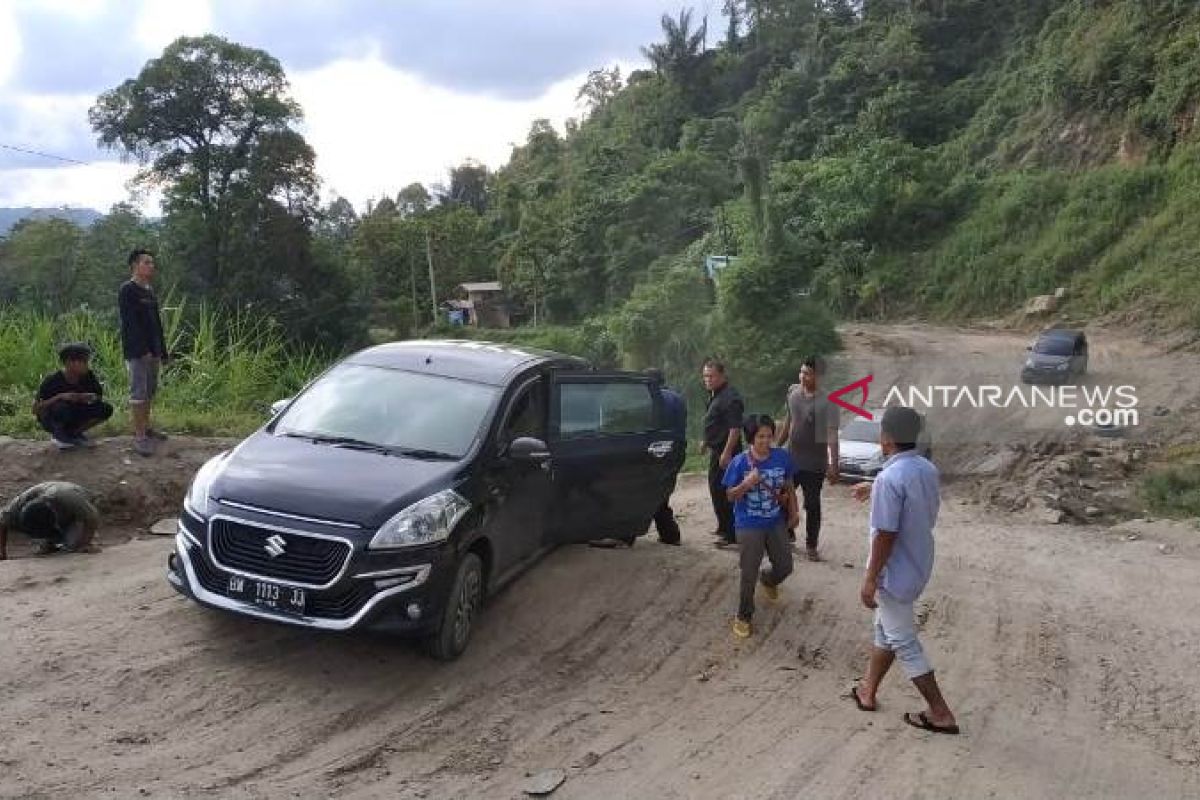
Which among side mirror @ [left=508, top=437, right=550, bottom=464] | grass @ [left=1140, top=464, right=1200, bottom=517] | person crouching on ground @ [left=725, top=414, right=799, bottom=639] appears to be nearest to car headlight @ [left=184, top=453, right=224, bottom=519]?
side mirror @ [left=508, top=437, right=550, bottom=464]

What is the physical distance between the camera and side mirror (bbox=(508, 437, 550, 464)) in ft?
20.9

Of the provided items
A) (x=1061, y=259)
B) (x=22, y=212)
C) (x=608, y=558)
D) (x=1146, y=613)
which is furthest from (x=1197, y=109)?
(x=22, y=212)

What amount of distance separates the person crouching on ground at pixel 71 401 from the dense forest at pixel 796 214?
54.6 feet

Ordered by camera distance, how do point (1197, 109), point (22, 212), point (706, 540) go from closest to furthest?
point (706, 540) < point (1197, 109) < point (22, 212)

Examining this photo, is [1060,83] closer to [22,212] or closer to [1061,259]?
[1061,259]

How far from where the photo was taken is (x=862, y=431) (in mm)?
18000

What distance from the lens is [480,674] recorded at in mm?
5953

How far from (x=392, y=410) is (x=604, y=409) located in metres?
1.78

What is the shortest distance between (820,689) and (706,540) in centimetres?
436

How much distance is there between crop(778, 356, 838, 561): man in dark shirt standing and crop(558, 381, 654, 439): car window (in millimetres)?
1251

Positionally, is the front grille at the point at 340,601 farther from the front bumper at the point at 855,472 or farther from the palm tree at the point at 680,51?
the palm tree at the point at 680,51

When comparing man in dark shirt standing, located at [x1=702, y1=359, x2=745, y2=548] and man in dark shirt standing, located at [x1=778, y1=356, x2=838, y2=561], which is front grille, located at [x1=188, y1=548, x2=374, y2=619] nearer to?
man in dark shirt standing, located at [x1=702, y1=359, x2=745, y2=548]

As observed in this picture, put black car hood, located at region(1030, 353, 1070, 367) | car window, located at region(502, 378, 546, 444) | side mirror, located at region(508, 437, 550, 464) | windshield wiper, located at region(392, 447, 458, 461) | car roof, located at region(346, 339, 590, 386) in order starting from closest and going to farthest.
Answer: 1. windshield wiper, located at region(392, 447, 458, 461)
2. side mirror, located at region(508, 437, 550, 464)
3. car window, located at region(502, 378, 546, 444)
4. car roof, located at region(346, 339, 590, 386)
5. black car hood, located at region(1030, 353, 1070, 367)

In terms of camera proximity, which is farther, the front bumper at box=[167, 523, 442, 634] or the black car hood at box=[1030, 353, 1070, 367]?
the black car hood at box=[1030, 353, 1070, 367]
